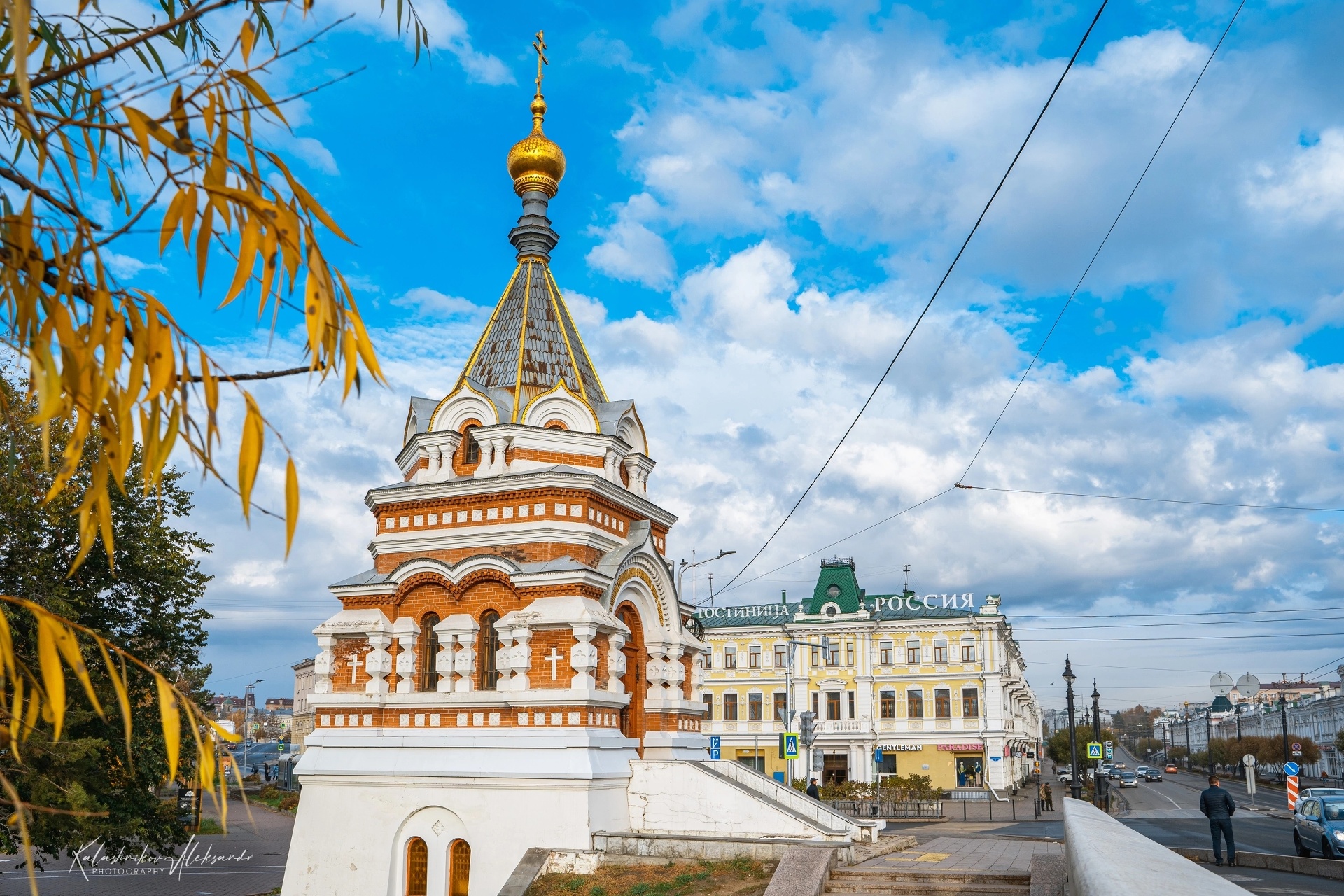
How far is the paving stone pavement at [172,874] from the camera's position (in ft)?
72.4

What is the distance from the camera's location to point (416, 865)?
16500mm

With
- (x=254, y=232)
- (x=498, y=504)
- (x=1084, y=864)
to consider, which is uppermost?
(x=498, y=504)

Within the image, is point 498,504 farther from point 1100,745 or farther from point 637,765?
point 1100,745

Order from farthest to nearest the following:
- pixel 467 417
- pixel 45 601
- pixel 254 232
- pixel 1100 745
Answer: pixel 1100 745 < pixel 467 417 < pixel 45 601 < pixel 254 232

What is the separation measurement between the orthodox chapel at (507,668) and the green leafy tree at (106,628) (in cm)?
248

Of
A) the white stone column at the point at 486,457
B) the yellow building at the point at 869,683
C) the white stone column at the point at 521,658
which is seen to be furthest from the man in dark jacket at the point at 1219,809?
the yellow building at the point at 869,683

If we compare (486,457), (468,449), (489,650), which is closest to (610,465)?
(486,457)

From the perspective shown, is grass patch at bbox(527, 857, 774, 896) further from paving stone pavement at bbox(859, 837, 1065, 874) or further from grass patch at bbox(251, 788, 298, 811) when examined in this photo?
grass patch at bbox(251, 788, 298, 811)

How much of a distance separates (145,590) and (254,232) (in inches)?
655

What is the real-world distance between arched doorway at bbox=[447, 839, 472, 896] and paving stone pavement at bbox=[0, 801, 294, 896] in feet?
→ 17.5

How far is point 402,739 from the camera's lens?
55.7 feet

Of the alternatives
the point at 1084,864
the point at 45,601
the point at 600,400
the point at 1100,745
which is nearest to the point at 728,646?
the point at 1100,745

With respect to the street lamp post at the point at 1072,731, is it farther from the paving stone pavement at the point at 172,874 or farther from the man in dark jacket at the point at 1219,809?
the paving stone pavement at the point at 172,874

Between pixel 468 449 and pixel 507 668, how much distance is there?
431 cm
